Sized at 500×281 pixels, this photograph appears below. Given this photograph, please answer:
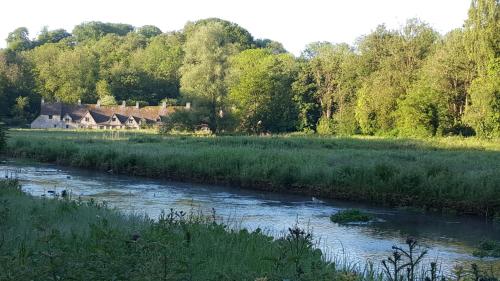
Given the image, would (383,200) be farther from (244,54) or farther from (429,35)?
(244,54)

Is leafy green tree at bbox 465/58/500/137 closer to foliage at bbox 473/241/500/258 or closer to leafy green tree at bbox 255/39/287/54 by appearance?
foliage at bbox 473/241/500/258

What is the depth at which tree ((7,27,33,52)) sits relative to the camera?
453 ft

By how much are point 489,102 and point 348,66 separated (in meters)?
25.0

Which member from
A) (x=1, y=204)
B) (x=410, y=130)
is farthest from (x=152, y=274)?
(x=410, y=130)

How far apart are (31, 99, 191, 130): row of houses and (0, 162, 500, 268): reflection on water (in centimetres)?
6830

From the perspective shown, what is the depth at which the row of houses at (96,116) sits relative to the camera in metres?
97.8

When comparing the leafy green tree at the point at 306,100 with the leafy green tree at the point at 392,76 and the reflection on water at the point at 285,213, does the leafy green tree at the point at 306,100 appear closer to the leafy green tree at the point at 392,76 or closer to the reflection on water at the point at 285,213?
the leafy green tree at the point at 392,76

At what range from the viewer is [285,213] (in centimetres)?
1992

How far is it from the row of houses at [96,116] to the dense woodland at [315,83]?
2685mm

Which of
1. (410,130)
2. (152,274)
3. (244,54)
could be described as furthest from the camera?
(244,54)

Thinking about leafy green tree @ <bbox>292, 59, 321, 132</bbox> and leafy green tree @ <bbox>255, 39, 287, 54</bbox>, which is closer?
leafy green tree @ <bbox>292, 59, 321, 132</bbox>

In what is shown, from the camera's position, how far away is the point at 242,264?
7.92 metres

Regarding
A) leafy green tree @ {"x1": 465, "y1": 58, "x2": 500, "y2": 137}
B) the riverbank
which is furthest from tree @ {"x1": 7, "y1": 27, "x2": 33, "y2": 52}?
the riverbank

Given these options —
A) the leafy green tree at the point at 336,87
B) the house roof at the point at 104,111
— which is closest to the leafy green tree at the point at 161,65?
the house roof at the point at 104,111
